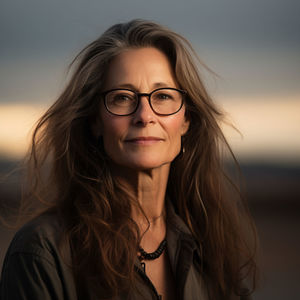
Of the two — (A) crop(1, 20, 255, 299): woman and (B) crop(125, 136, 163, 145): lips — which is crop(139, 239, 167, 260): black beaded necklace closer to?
(A) crop(1, 20, 255, 299): woman

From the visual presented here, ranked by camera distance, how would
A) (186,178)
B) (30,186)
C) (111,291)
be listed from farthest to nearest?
1. (186,178)
2. (30,186)
3. (111,291)

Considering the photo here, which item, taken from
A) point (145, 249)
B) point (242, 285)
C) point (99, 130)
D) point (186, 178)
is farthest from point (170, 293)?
point (99, 130)

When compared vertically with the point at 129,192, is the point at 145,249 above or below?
below

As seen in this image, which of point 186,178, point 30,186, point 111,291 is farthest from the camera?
point 186,178

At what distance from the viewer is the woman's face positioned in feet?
6.84

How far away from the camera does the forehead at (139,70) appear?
83.4 inches

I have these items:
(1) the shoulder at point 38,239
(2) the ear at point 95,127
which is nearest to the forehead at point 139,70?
(2) the ear at point 95,127

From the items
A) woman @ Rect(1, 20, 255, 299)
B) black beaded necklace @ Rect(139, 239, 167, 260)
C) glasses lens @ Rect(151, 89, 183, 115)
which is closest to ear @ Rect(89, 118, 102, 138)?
woman @ Rect(1, 20, 255, 299)

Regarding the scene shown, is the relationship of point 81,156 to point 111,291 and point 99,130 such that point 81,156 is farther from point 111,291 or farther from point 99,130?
point 111,291

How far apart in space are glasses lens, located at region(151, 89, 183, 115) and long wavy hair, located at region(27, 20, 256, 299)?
3.6 inches

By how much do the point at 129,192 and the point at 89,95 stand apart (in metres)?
0.44

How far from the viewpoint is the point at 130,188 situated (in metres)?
2.23

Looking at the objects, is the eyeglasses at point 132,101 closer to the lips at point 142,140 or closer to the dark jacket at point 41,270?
the lips at point 142,140

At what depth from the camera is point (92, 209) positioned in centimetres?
213
